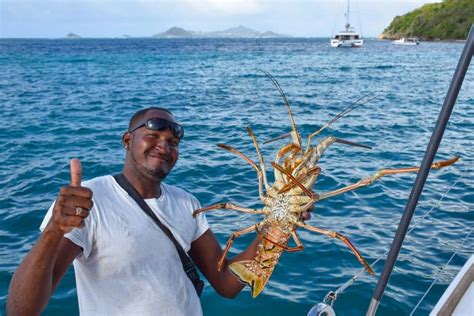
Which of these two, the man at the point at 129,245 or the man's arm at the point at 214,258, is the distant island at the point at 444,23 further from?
the man at the point at 129,245

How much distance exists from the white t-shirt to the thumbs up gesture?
38cm

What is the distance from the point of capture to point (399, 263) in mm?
5934

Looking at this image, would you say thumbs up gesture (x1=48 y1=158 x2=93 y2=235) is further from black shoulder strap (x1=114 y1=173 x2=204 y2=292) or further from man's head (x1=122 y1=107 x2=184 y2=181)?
man's head (x1=122 y1=107 x2=184 y2=181)

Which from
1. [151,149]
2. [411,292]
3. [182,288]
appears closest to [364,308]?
[411,292]

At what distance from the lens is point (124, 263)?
267 centimetres

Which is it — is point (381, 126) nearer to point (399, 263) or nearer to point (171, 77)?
point (399, 263)

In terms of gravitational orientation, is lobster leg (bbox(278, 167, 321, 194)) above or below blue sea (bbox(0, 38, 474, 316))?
above

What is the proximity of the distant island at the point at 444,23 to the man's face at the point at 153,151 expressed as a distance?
9433 centimetres

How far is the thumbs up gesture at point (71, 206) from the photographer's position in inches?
83.4

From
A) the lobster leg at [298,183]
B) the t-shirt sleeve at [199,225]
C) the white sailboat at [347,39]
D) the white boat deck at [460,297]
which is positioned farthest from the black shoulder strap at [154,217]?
the white sailboat at [347,39]

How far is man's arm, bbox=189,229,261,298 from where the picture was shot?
325 cm

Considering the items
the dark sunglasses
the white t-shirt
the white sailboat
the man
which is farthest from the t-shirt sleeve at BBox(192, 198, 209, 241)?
the white sailboat

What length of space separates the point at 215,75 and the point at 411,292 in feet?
90.2

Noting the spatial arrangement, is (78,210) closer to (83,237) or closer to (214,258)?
(83,237)
